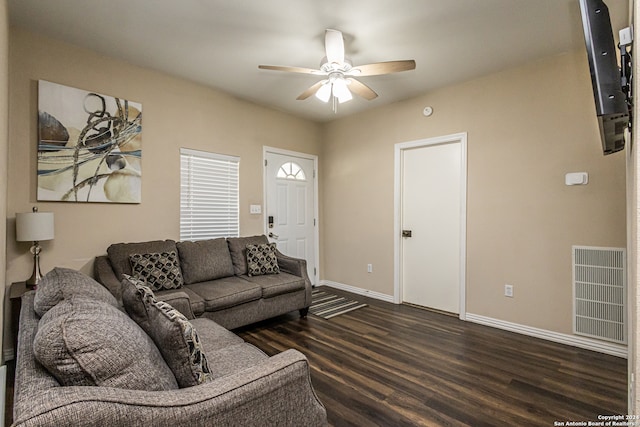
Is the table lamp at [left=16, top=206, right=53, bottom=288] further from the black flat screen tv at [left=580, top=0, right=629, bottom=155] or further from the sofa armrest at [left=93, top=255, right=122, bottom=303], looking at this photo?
the black flat screen tv at [left=580, top=0, right=629, bottom=155]

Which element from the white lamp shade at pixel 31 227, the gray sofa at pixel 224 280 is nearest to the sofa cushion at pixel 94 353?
the gray sofa at pixel 224 280

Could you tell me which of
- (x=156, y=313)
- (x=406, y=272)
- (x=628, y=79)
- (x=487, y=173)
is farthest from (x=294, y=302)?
(x=628, y=79)

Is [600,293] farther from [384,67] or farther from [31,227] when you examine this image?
[31,227]

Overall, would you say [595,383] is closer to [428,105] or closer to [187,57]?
[428,105]

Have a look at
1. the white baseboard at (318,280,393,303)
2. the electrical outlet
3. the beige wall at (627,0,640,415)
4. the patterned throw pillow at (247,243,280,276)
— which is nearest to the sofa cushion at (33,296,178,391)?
the beige wall at (627,0,640,415)

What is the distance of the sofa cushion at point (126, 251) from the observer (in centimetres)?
281

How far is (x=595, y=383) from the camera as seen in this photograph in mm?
2176

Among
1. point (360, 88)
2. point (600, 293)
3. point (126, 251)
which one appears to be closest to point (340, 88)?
point (360, 88)

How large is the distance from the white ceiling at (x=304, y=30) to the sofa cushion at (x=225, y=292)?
2254 mm

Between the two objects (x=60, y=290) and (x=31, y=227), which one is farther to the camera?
(x=31, y=227)

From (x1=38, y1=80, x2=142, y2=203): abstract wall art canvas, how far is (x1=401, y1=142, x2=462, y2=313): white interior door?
3205 millimetres

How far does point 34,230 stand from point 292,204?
294 centimetres

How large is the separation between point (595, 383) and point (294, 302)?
2593 mm

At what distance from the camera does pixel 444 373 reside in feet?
7.58
